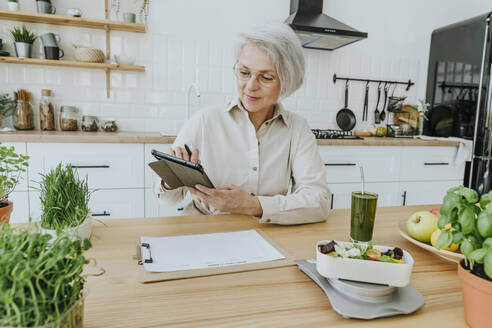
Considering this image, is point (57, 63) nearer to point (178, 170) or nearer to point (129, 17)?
point (129, 17)

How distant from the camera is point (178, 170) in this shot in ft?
3.37

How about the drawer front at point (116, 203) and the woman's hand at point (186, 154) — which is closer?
the woman's hand at point (186, 154)

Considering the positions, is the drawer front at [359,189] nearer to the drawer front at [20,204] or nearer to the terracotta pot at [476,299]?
the drawer front at [20,204]

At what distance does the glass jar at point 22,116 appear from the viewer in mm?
2576

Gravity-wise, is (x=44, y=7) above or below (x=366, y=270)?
above

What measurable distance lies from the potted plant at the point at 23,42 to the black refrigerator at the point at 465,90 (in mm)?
3573

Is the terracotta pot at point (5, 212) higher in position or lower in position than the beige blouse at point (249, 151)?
lower

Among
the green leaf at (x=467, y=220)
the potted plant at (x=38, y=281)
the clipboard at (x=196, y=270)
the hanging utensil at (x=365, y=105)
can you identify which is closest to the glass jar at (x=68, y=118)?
the clipboard at (x=196, y=270)

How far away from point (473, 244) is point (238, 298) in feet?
1.29

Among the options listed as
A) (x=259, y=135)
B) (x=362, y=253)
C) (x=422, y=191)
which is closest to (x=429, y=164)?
(x=422, y=191)

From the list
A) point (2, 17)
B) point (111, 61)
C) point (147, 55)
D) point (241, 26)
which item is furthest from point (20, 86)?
point (241, 26)

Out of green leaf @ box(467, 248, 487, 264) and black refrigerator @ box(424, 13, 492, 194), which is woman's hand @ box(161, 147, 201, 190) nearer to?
green leaf @ box(467, 248, 487, 264)

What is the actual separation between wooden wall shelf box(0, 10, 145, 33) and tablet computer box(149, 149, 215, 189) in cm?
197

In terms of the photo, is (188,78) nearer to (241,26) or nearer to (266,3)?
(241,26)
